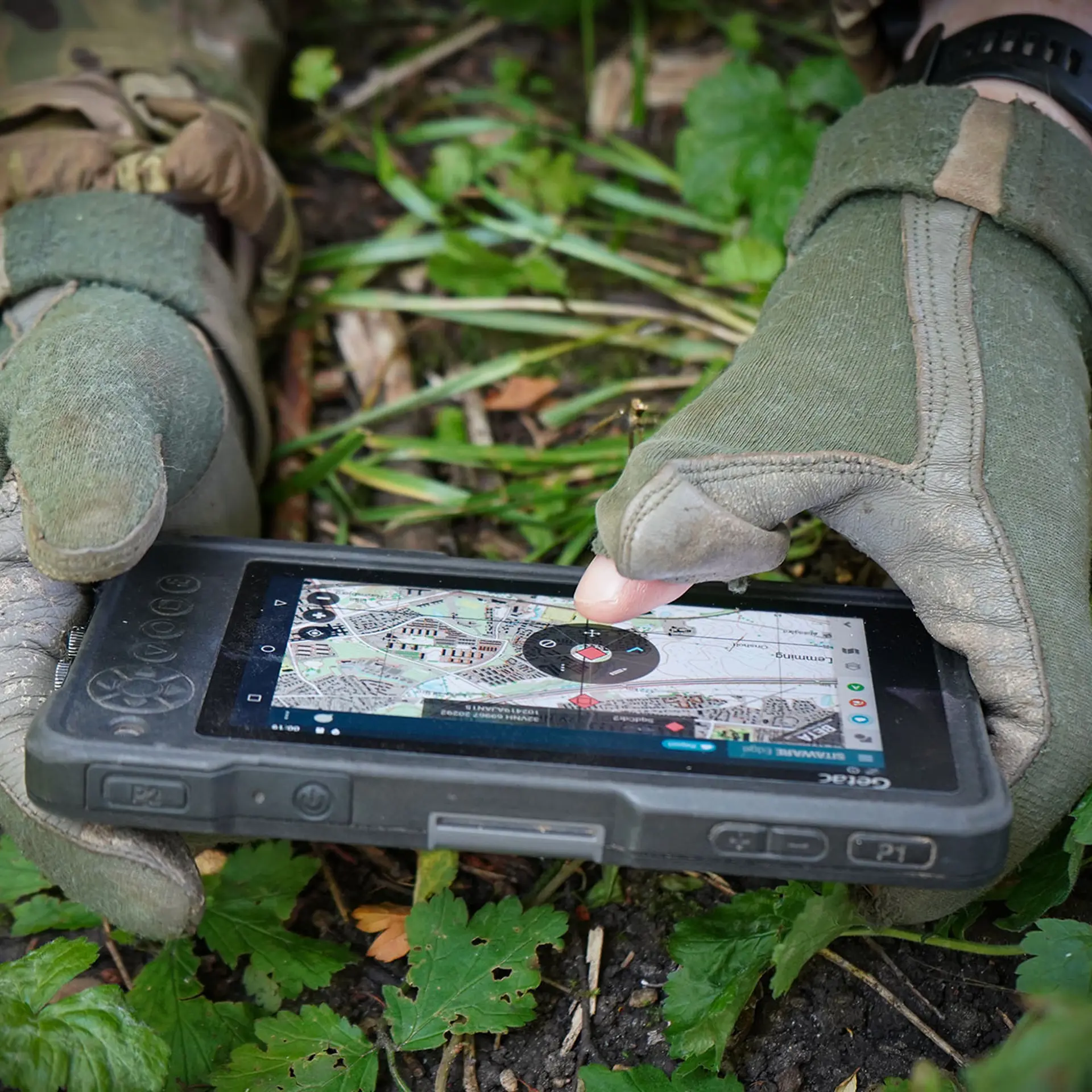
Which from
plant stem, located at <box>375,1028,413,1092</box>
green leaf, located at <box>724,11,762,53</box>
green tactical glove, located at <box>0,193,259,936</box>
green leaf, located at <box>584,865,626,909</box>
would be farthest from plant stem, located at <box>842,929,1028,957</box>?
green leaf, located at <box>724,11,762,53</box>

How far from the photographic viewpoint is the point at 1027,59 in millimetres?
1772

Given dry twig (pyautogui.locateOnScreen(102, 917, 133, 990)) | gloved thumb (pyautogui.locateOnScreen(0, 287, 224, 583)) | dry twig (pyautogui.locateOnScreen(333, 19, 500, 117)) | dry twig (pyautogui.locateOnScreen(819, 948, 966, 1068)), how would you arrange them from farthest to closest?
dry twig (pyautogui.locateOnScreen(333, 19, 500, 117)) < dry twig (pyautogui.locateOnScreen(102, 917, 133, 990)) < dry twig (pyautogui.locateOnScreen(819, 948, 966, 1068)) < gloved thumb (pyautogui.locateOnScreen(0, 287, 224, 583))

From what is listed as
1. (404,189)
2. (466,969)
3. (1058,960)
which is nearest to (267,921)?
(466,969)

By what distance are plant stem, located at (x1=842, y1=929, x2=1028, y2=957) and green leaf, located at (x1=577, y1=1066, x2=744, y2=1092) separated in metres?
0.24

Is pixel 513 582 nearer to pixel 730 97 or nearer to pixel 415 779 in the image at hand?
pixel 415 779

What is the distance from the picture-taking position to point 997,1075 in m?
0.80

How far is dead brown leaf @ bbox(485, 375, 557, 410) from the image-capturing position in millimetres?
2186

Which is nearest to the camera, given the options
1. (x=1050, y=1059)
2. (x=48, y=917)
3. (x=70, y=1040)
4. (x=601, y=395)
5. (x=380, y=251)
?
(x=1050, y=1059)

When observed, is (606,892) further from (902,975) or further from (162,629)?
(162,629)

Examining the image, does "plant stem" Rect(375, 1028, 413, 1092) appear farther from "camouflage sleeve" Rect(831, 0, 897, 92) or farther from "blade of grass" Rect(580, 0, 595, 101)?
"blade of grass" Rect(580, 0, 595, 101)

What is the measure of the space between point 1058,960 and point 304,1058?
0.81m

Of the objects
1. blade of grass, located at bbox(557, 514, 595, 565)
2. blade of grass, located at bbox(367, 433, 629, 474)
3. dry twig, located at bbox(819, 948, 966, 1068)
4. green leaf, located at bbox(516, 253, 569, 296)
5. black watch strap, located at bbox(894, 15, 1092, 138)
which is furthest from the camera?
green leaf, located at bbox(516, 253, 569, 296)

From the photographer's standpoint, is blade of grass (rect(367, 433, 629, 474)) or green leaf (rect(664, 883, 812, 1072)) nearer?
green leaf (rect(664, 883, 812, 1072))

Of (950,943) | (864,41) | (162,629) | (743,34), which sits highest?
(864,41)
